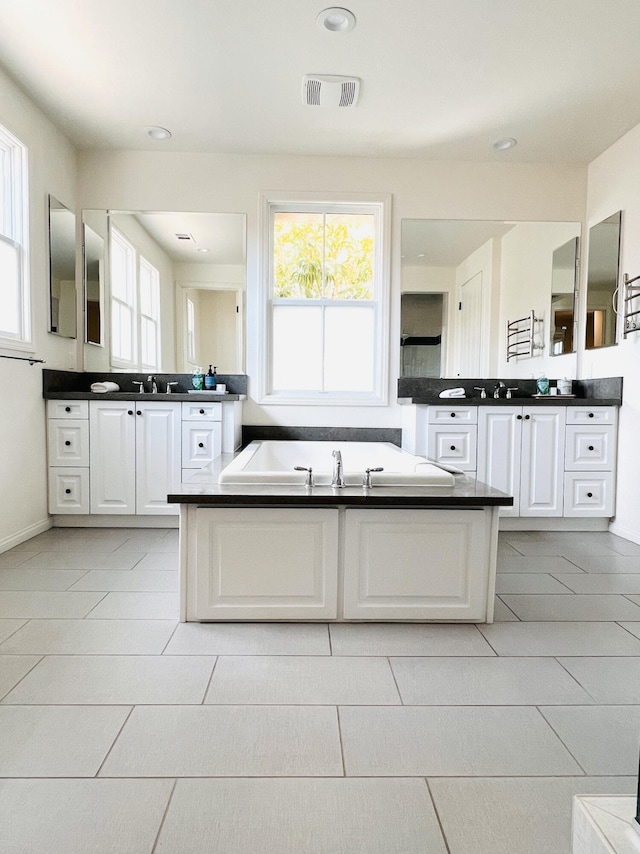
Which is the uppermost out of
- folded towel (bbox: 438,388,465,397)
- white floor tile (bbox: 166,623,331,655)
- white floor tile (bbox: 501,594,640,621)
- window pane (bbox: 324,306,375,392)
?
window pane (bbox: 324,306,375,392)

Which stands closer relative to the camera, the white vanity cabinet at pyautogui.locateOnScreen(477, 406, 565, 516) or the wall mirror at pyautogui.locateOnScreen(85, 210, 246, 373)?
the white vanity cabinet at pyautogui.locateOnScreen(477, 406, 565, 516)

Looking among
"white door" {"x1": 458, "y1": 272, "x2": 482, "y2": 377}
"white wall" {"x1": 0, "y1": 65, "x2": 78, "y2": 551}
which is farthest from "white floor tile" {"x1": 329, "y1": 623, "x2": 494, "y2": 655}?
"white door" {"x1": 458, "y1": 272, "x2": 482, "y2": 377}

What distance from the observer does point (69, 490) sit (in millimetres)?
3410

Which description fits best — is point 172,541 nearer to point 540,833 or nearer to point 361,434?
point 361,434

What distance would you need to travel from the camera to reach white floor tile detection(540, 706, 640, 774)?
49.7 inches

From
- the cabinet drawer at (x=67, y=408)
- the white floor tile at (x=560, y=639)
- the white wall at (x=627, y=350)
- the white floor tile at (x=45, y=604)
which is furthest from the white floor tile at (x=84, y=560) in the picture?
the white wall at (x=627, y=350)

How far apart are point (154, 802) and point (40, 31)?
311 cm

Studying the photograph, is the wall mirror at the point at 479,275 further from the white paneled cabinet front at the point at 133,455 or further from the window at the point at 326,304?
the white paneled cabinet front at the point at 133,455

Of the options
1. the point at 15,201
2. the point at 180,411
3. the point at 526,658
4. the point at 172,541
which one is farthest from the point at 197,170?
the point at 526,658

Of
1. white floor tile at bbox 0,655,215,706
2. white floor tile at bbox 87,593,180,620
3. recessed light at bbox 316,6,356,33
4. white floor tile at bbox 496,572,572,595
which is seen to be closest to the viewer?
white floor tile at bbox 0,655,215,706

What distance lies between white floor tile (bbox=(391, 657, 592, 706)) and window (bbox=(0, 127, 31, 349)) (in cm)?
263

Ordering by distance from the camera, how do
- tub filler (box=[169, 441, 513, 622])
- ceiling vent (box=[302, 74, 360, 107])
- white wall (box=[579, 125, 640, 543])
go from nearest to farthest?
tub filler (box=[169, 441, 513, 622]), ceiling vent (box=[302, 74, 360, 107]), white wall (box=[579, 125, 640, 543])

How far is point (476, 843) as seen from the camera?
Result: 3.39 ft

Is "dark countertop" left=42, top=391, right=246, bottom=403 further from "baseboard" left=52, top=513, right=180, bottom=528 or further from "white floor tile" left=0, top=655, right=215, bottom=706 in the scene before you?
"white floor tile" left=0, top=655, right=215, bottom=706
